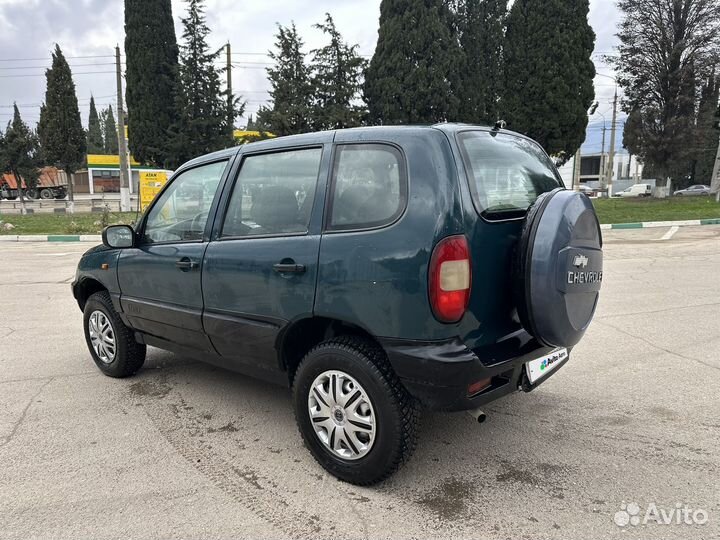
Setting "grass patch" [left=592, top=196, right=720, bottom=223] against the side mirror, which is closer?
the side mirror

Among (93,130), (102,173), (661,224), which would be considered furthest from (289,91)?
(93,130)

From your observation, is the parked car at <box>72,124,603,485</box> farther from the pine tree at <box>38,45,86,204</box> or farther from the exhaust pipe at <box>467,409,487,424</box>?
the pine tree at <box>38,45,86,204</box>

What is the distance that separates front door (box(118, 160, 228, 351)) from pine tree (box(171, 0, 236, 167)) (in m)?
19.7

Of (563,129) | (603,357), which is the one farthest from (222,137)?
(603,357)

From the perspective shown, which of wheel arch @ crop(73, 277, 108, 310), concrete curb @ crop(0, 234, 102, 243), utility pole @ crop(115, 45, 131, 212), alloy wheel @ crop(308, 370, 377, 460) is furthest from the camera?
utility pole @ crop(115, 45, 131, 212)

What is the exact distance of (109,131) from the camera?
87.4 meters

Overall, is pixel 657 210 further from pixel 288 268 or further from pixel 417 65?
pixel 288 268

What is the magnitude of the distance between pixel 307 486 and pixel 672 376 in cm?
318

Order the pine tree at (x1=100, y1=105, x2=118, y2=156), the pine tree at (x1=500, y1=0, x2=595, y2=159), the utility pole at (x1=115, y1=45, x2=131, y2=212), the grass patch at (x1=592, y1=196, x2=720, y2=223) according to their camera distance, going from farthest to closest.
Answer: the pine tree at (x1=100, y1=105, x2=118, y2=156), the utility pole at (x1=115, y1=45, x2=131, y2=212), the pine tree at (x1=500, y1=0, x2=595, y2=159), the grass patch at (x1=592, y1=196, x2=720, y2=223)

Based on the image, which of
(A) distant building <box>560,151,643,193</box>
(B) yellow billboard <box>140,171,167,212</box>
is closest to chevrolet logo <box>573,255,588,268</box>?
(B) yellow billboard <box>140,171,167,212</box>

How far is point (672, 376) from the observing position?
420 centimetres

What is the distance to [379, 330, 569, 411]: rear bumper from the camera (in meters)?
2.40

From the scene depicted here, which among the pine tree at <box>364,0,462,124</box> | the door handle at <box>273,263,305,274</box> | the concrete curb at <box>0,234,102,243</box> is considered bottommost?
the concrete curb at <box>0,234,102,243</box>

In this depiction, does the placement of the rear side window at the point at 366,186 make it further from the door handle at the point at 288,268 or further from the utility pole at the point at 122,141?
the utility pole at the point at 122,141
